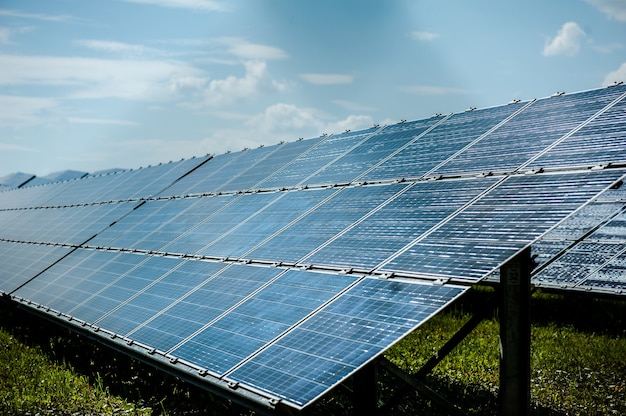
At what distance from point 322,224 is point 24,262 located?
1208 cm

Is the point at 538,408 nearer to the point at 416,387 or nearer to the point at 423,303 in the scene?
the point at 416,387

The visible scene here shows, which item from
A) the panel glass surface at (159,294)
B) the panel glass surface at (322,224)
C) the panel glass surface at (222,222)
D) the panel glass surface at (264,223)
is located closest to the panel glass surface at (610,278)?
the panel glass surface at (322,224)

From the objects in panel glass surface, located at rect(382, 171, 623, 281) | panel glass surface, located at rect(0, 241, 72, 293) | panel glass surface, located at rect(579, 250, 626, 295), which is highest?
panel glass surface, located at rect(382, 171, 623, 281)

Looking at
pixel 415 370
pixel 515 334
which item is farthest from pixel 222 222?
pixel 515 334

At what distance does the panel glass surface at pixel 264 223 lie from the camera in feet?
36.5

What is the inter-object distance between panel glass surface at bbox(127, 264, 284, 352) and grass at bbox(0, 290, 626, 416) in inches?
74.1

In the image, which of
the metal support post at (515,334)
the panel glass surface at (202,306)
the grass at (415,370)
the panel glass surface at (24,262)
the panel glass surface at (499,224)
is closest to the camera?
the panel glass surface at (499,224)

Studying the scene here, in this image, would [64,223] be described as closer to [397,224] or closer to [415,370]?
[415,370]

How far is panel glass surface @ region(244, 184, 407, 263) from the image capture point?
9844 millimetres

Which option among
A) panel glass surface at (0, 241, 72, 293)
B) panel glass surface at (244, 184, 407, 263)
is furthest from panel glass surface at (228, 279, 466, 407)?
panel glass surface at (0, 241, 72, 293)

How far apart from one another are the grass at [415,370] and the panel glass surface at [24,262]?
1256mm

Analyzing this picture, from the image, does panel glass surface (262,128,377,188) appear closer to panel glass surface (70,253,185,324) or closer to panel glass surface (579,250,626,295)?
panel glass surface (70,253,185,324)

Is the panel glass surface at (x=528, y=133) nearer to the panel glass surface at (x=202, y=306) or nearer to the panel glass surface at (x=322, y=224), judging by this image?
the panel glass surface at (x=322, y=224)

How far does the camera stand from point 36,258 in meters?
18.4
